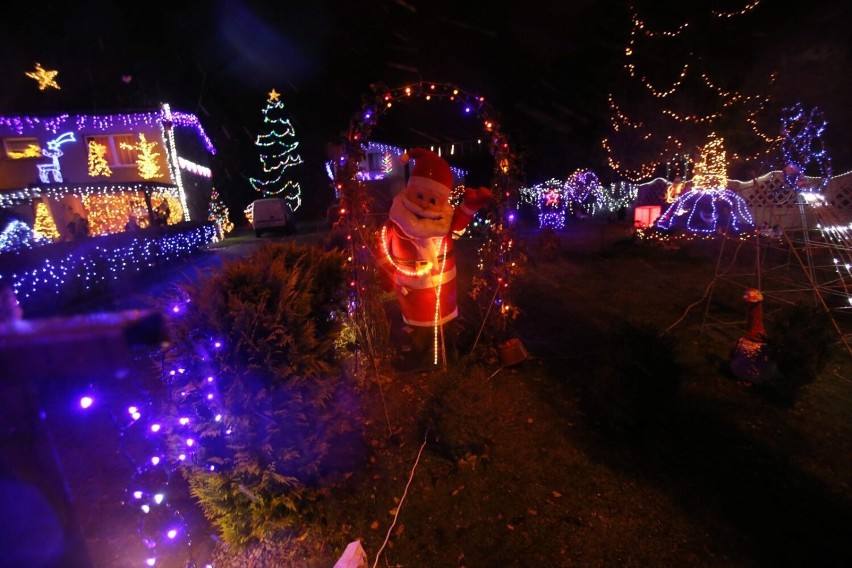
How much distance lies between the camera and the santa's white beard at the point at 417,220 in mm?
4660

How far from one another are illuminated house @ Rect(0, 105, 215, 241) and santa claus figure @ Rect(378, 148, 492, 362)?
15699 mm

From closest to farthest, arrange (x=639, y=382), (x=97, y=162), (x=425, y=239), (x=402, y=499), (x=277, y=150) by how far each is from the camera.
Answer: (x=402, y=499) → (x=639, y=382) → (x=425, y=239) → (x=97, y=162) → (x=277, y=150)

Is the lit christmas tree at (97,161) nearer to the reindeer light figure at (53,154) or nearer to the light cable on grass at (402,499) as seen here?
the reindeer light figure at (53,154)

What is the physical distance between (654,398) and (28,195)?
18344mm

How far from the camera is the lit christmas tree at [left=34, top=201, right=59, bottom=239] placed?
17203mm

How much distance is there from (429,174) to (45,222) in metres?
20.1

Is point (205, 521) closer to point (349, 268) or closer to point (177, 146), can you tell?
point (349, 268)

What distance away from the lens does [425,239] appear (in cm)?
478

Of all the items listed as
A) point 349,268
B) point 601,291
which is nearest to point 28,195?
point 349,268

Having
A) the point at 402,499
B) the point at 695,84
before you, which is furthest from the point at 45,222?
the point at 695,84

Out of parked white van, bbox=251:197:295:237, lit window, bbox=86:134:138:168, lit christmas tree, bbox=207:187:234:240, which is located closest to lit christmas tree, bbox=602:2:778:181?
parked white van, bbox=251:197:295:237

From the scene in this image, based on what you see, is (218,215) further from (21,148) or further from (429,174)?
(429,174)

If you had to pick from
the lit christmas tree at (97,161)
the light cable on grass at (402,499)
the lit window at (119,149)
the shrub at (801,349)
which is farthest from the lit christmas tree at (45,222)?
the shrub at (801,349)

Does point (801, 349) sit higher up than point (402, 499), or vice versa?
point (801, 349)
